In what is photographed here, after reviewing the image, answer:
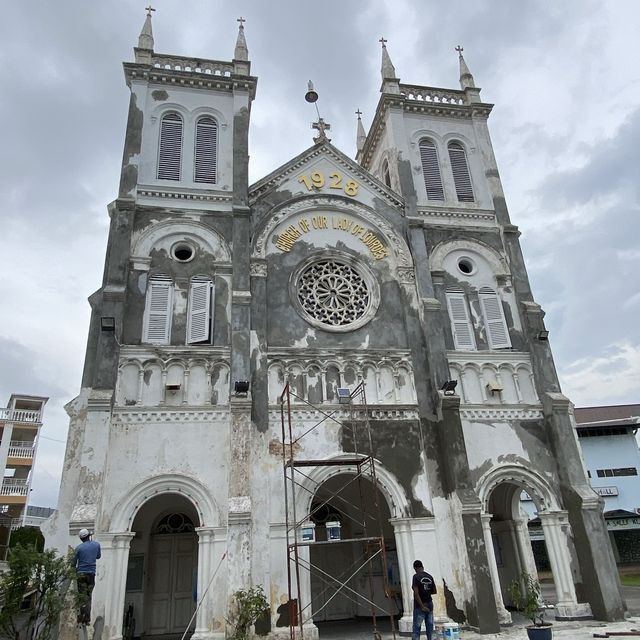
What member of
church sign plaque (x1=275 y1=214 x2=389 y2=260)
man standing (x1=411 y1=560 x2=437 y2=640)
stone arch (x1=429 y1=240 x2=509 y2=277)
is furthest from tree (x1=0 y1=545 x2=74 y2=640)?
stone arch (x1=429 y1=240 x2=509 y2=277)

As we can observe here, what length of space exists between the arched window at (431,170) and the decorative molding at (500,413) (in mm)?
8161

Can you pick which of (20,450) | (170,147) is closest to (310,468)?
(170,147)

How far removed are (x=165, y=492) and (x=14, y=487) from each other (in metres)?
32.3

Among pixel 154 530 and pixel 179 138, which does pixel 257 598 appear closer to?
pixel 154 530

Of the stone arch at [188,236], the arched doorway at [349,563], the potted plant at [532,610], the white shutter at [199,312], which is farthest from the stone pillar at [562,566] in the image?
the stone arch at [188,236]

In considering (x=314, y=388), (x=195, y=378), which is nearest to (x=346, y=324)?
(x=314, y=388)

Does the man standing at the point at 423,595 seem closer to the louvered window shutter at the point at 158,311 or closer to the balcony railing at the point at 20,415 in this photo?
the louvered window shutter at the point at 158,311

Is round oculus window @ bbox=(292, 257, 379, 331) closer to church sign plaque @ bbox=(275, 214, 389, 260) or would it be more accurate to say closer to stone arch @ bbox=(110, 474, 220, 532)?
church sign plaque @ bbox=(275, 214, 389, 260)

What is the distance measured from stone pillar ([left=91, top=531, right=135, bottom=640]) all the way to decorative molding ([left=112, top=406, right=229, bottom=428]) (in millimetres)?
2833

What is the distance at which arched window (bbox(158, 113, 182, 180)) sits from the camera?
18969 mm

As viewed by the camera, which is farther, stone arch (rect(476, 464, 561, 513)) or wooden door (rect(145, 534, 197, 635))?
wooden door (rect(145, 534, 197, 635))

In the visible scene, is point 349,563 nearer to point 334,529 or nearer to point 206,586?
point 334,529

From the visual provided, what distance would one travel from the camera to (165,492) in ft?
47.7

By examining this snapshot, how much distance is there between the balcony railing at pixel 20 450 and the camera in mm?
42000
